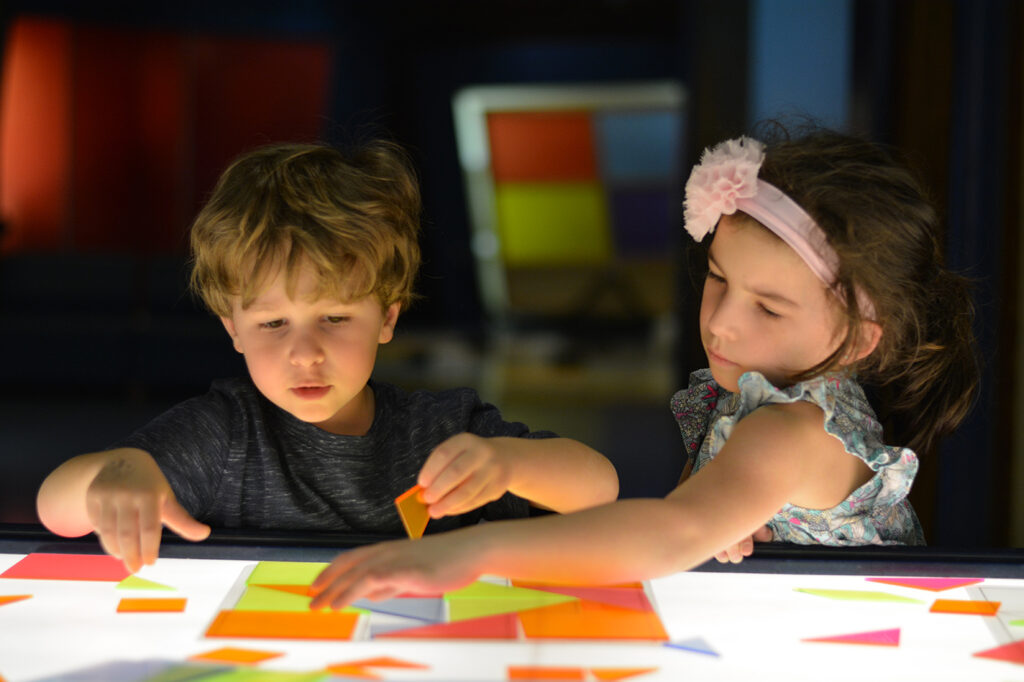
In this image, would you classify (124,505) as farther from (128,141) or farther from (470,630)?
(128,141)

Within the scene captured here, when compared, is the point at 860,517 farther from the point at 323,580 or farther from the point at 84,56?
the point at 84,56

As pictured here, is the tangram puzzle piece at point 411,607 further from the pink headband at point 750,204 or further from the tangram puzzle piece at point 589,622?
the pink headband at point 750,204

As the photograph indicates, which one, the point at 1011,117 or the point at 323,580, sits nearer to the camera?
the point at 323,580

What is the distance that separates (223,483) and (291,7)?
915 cm

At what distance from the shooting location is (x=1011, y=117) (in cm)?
233

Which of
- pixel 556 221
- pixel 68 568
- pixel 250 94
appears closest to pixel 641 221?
pixel 556 221

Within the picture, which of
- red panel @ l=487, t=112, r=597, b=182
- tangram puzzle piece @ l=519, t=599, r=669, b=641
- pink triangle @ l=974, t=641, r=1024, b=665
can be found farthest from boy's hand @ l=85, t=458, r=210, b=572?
red panel @ l=487, t=112, r=597, b=182

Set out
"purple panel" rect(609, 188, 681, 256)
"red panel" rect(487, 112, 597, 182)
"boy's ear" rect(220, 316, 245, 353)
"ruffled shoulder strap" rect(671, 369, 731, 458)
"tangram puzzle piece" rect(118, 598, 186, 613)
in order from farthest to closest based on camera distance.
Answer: "purple panel" rect(609, 188, 681, 256)
"red panel" rect(487, 112, 597, 182)
"ruffled shoulder strap" rect(671, 369, 731, 458)
"boy's ear" rect(220, 316, 245, 353)
"tangram puzzle piece" rect(118, 598, 186, 613)

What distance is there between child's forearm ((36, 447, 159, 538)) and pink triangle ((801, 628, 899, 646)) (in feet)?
2.18

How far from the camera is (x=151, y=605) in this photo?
0.76 m

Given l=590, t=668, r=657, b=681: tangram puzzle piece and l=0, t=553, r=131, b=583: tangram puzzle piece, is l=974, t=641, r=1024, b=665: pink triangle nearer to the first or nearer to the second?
l=590, t=668, r=657, b=681: tangram puzzle piece

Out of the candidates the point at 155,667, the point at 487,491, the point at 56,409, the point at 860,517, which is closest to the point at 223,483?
the point at 487,491

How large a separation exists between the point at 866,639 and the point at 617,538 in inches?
7.9

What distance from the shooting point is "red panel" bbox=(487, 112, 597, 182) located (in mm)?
11023
